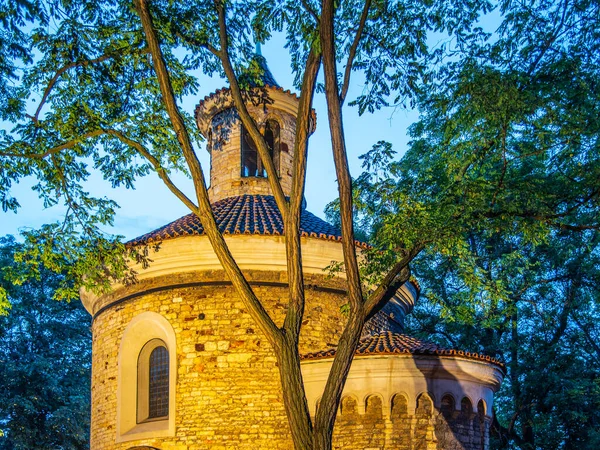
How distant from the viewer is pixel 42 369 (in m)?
22.8

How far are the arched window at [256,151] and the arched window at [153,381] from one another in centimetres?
506

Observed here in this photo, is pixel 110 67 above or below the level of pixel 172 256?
above

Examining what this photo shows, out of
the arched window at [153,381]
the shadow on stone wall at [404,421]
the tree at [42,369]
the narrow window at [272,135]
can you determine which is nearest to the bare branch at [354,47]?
the shadow on stone wall at [404,421]

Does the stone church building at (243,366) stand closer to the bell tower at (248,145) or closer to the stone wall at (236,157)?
the stone wall at (236,157)

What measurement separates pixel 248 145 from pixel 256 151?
28 cm

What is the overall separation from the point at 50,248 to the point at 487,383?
23.7 ft

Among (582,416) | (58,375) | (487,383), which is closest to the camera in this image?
(487,383)

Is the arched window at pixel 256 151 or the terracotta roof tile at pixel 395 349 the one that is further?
the arched window at pixel 256 151

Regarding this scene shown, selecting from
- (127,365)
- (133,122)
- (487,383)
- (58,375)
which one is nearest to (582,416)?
(487,383)

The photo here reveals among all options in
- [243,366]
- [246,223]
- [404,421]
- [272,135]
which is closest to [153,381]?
[243,366]

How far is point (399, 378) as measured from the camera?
11148 mm

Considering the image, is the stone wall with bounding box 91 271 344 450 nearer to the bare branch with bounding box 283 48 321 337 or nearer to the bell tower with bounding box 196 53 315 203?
the bell tower with bounding box 196 53 315 203

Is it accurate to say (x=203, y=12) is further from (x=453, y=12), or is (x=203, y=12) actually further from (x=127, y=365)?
(x=127, y=365)

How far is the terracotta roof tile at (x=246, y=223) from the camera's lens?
1273 cm
